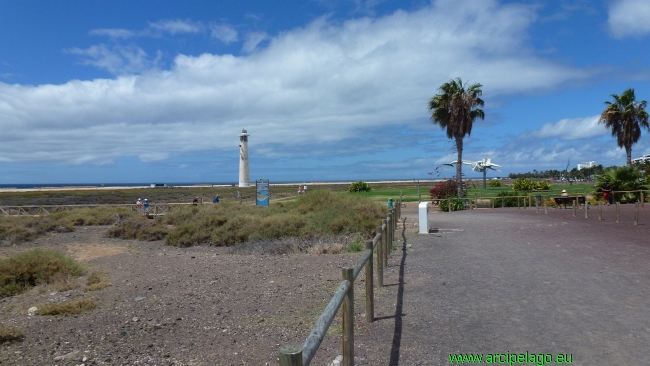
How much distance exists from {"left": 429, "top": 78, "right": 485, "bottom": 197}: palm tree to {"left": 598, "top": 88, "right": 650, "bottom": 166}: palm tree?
10575mm

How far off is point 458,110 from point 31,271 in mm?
25870

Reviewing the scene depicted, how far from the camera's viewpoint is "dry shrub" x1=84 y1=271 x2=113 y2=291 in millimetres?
11555

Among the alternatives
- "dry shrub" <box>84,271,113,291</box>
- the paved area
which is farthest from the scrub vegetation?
"dry shrub" <box>84,271,113,291</box>

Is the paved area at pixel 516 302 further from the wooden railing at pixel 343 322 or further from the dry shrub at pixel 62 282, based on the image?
the dry shrub at pixel 62 282

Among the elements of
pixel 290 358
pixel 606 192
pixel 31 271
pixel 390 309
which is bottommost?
pixel 31 271

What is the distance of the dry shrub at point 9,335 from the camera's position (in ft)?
25.2

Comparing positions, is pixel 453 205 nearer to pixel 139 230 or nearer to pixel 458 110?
pixel 458 110

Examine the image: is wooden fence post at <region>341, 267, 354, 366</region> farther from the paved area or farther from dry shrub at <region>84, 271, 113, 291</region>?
dry shrub at <region>84, 271, 113, 291</region>

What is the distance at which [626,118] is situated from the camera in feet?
120

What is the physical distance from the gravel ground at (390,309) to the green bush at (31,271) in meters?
0.95

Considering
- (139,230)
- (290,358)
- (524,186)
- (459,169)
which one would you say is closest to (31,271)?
(139,230)

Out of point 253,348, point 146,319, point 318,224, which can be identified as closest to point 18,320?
point 146,319

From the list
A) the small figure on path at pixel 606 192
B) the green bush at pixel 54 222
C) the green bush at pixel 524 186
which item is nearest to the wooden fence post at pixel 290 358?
the green bush at pixel 54 222

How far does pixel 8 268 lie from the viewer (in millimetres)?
13023
